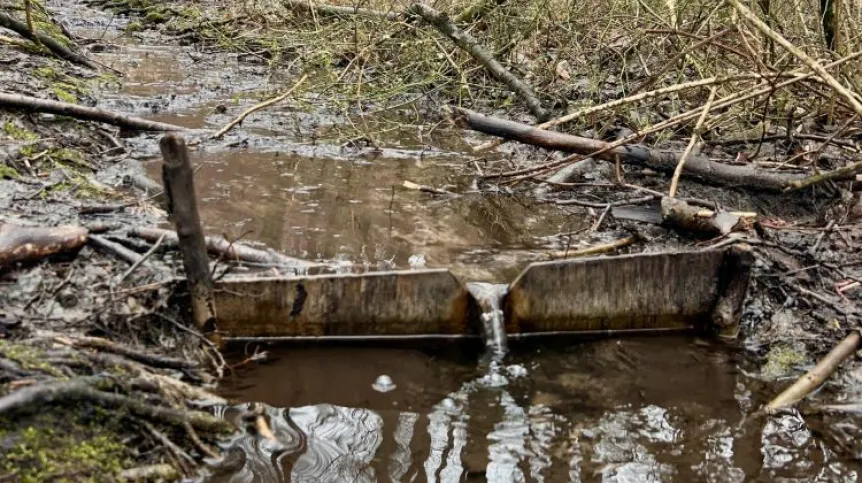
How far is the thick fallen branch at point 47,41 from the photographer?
326 inches

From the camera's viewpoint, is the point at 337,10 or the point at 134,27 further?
the point at 134,27

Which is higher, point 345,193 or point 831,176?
point 831,176

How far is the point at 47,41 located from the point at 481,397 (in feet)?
27.5

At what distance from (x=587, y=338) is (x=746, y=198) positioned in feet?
8.82

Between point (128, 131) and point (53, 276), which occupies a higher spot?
point (128, 131)

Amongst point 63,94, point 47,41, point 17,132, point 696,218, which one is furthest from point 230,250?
point 47,41

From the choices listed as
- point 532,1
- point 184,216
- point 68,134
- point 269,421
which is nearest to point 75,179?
point 68,134

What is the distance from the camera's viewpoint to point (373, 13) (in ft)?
30.7

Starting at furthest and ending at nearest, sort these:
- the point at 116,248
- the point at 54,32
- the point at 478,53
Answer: the point at 54,32 < the point at 478,53 < the point at 116,248

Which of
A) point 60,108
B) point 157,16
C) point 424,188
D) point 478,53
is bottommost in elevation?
point 424,188

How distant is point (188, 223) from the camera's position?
356 cm

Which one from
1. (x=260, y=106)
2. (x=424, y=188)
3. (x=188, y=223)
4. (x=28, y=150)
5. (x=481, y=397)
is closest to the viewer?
(x=188, y=223)

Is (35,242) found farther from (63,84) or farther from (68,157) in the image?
(63,84)

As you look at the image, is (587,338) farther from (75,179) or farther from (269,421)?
(75,179)
